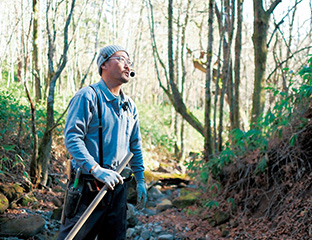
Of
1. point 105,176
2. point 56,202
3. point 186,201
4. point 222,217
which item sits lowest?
point 186,201

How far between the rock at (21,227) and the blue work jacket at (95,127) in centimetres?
219

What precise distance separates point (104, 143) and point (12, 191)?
3.10 m

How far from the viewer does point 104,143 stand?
260 cm

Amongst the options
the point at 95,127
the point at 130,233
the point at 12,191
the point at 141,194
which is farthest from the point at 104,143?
the point at 130,233

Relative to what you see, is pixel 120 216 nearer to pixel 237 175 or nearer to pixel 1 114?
pixel 237 175

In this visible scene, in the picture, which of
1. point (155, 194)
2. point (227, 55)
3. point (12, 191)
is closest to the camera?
point (12, 191)

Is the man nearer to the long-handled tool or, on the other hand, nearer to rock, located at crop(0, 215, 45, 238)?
the long-handled tool

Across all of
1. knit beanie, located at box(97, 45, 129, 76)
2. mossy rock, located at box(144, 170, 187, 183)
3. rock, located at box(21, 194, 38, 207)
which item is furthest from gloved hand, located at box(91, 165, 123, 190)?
mossy rock, located at box(144, 170, 187, 183)

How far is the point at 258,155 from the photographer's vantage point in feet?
18.0

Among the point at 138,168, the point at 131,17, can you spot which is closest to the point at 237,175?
the point at 138,168

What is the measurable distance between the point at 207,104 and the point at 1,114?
460cm

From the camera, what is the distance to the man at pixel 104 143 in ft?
7.91

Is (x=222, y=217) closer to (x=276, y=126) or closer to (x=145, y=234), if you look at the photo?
(x=145, y=234)

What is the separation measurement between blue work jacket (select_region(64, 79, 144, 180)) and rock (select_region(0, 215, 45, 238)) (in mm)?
2190
